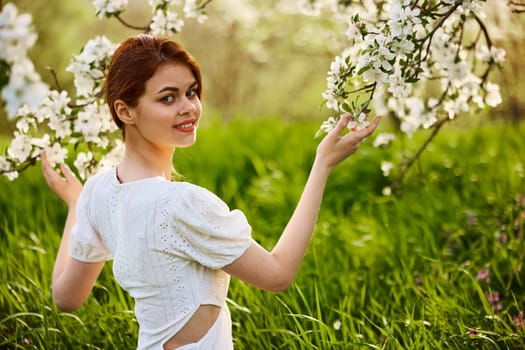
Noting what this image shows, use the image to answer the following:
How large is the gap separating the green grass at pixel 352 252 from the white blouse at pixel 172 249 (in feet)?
1.72

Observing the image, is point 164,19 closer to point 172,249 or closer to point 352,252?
point 172,249

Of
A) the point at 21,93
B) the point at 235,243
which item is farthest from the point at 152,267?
the point at 21,93

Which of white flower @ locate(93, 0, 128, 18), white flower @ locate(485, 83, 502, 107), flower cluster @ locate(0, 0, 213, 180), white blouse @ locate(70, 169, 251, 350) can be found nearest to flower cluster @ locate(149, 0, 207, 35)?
flower cluster @ locate(0, 0, 213, 180)

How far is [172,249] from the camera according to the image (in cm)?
170

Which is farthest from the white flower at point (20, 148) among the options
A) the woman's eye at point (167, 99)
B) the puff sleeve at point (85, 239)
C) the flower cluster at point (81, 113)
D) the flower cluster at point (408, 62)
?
the flower cluster at point (408, 62)

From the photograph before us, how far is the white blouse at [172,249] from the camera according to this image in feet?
5.52

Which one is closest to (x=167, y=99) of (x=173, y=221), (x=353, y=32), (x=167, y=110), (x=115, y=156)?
(x=167, y=110)

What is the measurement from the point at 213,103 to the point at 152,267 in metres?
12.5

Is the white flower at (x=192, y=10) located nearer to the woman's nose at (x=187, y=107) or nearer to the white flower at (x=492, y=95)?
the woman's nose at (x=187, y=107)

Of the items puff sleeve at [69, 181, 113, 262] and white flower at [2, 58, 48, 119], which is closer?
white flower at [2, 58, 48, 119]

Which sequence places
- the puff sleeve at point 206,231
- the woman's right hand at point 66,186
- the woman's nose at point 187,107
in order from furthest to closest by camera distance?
1. the woman's right hand at point 66,186
2. the woman's nose at point 187,107
3. the puff sleeve at point 206,231

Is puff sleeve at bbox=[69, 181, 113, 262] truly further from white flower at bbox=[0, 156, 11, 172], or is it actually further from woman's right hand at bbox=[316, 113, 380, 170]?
woman's right hand at bbox=[316, 113, 380, 170]

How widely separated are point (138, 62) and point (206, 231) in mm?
457

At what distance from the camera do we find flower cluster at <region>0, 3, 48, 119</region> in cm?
117
